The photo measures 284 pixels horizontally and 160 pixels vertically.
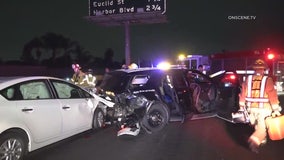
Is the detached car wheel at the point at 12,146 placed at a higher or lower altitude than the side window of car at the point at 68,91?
lower

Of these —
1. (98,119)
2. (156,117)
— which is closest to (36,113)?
(98,119)

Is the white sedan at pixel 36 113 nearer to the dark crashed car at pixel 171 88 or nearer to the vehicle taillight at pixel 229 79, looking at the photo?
the dark crashed car at pixel 171 88

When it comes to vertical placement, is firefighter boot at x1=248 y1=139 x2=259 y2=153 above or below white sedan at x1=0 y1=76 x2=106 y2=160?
below

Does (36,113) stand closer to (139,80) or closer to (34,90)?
(34,90)

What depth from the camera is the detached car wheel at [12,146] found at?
21.2 ft

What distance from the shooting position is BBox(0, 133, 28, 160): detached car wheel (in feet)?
21.2

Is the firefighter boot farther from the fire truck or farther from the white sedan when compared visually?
the fire truck

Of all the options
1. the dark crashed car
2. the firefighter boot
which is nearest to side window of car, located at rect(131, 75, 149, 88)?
the dark crashed car

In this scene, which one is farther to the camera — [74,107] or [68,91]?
[68,91]

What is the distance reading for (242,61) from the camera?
20.7 metres

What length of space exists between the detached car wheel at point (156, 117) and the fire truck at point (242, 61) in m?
8.58

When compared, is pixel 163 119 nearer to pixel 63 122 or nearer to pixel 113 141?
pixel 113 141

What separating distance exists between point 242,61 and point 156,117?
12.0 metres

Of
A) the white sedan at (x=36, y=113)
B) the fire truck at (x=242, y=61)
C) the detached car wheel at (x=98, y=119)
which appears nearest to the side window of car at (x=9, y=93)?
the white sedan at (x=36, y=113)
